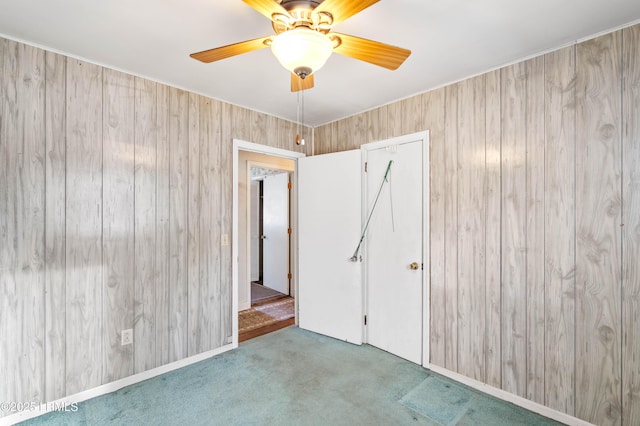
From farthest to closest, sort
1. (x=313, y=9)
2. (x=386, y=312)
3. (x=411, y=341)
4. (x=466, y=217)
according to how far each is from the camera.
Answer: (x=386, y=312) < (x=411, y=341) < (x=466, y=217) < (x=313, y=9)

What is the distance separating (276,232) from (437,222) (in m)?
3.24

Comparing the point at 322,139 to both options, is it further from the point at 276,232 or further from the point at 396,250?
the point at 276,232

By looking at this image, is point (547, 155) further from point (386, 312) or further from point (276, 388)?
point (276, 388)

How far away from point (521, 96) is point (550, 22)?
1.70ft

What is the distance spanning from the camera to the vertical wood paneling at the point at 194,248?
8.99 feet

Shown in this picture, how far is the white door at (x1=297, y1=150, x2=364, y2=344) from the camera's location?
3.18 m

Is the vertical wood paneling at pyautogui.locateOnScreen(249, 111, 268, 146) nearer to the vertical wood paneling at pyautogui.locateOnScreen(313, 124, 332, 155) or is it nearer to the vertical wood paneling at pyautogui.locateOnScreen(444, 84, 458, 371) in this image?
the vertical wood paneling at pyautogui.locateOnScreen(313, 124, 332, 155)

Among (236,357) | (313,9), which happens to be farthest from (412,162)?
(236,357)

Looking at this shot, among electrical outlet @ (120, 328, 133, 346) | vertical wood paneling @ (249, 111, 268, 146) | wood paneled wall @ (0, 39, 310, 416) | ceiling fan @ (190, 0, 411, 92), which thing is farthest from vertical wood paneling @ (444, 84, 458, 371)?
electrical outlet @ (120, 328, 133, 346)

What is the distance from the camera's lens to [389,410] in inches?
81.8

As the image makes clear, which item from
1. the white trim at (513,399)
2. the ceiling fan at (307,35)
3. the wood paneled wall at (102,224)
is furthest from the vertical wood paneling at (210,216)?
the white trim at (513,399)

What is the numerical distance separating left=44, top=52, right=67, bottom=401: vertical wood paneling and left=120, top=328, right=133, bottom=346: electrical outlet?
0.36 m

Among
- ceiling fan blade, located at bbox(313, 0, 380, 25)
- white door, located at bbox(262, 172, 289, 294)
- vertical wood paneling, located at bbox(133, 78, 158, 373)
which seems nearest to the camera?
ceiling fan blade, located at bbox(313, 0, 380, 25)

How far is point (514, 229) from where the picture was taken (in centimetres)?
219
